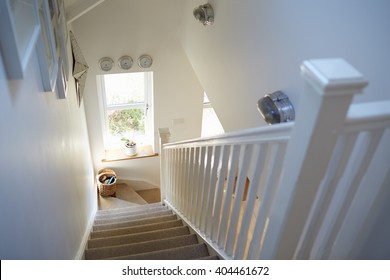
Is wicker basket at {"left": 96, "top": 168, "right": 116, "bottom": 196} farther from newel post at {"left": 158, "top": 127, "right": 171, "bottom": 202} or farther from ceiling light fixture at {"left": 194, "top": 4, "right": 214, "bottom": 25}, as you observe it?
ceiling light fixture at {"left": 194, "top": 4, "right": 214, "bottom": 25}

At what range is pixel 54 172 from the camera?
5.78 ft

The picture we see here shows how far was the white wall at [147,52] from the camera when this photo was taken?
12.9 feet

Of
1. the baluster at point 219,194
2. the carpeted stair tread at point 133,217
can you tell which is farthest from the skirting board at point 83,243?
the baluster at point 219,194

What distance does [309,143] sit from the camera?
77cm

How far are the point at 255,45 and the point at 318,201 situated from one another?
1316mm

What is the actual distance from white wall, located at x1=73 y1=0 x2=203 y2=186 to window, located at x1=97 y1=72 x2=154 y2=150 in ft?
0.57

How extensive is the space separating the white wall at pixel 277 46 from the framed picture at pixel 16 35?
1.16m

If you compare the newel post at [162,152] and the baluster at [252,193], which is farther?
the newel post at [162,152]

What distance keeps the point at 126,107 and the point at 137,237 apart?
2550mm

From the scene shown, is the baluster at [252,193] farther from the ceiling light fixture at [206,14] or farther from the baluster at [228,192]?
the ceiling light fixture at [206,14]

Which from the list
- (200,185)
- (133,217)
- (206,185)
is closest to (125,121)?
(133,217)

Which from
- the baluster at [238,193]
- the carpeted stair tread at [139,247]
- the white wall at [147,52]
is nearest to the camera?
the baluster at [238,193]
